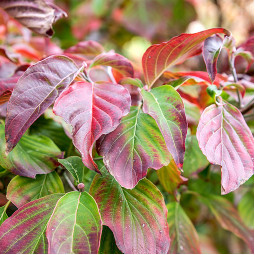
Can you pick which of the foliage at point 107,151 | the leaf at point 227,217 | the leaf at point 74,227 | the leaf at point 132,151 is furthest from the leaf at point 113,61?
the leaf at point 227,217

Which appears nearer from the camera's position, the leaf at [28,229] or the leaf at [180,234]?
the leaf at [28,229]

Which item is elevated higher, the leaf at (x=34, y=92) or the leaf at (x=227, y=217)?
the leaf at (x=34, y=92)

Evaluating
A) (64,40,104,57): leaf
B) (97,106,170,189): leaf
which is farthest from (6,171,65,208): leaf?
(64,40,104,57): leaf

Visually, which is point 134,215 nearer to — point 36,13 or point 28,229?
point 28,229

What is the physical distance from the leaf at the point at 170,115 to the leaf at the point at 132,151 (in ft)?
0.09

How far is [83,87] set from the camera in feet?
1.59

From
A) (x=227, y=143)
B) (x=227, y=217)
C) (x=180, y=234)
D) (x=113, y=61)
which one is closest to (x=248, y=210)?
(x=227, y=217)

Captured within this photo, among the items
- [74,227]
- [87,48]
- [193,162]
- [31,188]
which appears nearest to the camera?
[74,227]

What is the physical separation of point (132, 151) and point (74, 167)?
3.8 inches

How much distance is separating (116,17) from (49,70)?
1586 millimetres

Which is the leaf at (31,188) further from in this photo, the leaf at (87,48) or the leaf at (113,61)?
the leaf at (87,48)

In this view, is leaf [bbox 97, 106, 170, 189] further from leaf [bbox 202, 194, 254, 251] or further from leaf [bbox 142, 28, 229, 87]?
leaf [bbox 202, 194, 254, 251]

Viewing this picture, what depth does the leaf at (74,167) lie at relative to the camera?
49cm

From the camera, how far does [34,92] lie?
45 centimetres
